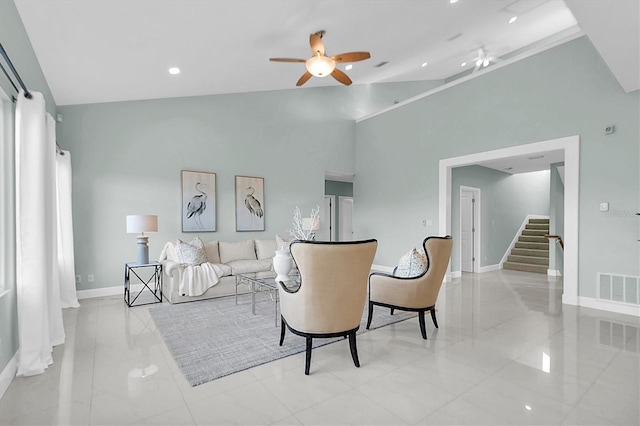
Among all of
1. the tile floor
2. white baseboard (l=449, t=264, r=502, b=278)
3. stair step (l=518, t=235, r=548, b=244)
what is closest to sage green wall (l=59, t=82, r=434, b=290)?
the tile floor

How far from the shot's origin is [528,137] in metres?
5.07

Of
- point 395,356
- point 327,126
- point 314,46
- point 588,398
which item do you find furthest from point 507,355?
point 327,126

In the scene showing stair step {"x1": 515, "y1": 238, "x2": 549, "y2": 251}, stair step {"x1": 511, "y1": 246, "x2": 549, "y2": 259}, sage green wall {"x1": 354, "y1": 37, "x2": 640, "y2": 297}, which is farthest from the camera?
stair step {"x1": 515, "y1": 238, "x2": 549, "y2": 251}

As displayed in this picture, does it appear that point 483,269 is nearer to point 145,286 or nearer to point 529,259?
point 529,259

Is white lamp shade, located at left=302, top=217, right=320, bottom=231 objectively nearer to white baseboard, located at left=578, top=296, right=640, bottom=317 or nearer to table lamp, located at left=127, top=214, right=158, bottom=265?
table lamp, located at left=127, top=214, right=158, bottom=265

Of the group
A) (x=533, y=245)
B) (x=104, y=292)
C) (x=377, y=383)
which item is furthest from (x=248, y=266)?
(x=533, y=245)

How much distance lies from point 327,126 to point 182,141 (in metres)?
3.30

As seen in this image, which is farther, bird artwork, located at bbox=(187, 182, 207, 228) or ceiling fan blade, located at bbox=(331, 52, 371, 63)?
bird artwork, located at bbox=(187, 182, 207, 228)

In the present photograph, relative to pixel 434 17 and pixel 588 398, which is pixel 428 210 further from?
pixel 588 398

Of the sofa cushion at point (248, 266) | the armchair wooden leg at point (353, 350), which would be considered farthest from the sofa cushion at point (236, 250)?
the armchair wooden leg at point (353, 350)

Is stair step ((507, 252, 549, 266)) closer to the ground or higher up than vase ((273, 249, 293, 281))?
closer to the ground

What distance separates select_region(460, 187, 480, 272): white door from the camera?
7.34 m

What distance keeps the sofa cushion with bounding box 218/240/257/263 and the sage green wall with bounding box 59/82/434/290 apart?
1.24 ft

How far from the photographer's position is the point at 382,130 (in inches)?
295
